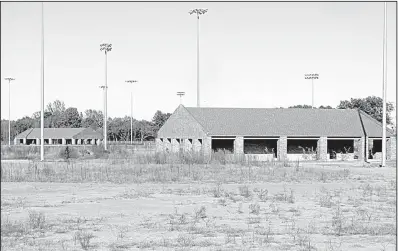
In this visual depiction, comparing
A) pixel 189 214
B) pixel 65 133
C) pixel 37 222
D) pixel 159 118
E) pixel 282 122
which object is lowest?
pixel 189 214

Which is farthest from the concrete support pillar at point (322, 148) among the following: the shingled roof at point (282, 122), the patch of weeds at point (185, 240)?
the patch of weeds at point (185, 240)

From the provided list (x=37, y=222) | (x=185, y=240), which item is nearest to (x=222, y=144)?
(x=37, y=222)

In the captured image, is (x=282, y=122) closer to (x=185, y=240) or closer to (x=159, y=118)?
(x=185, y=240)

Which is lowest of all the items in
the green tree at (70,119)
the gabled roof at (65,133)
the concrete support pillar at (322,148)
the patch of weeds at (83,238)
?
the patch of weeds at (83,238)

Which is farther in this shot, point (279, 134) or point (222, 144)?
point (222, 144)

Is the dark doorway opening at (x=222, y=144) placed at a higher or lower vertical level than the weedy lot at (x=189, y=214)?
higher

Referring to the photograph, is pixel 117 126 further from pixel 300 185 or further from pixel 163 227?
pixel 163 227

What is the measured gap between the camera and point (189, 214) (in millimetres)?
16562

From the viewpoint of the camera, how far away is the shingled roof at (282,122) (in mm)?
54469

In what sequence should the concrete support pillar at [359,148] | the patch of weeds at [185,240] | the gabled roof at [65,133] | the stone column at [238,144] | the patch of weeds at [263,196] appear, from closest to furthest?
the patch of weeds at [185,240] → the patch of weeds at [263,196] → the stone column at [238,144] → the concrete support pillar at [359,148] → the gabled roof at [65,133]

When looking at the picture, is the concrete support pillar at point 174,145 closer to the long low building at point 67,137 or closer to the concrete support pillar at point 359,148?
the concrete support pillar at point 359,148

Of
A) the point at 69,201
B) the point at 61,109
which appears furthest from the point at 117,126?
the point at 69,201

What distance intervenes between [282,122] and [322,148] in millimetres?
4854

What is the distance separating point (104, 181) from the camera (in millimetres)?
28547
